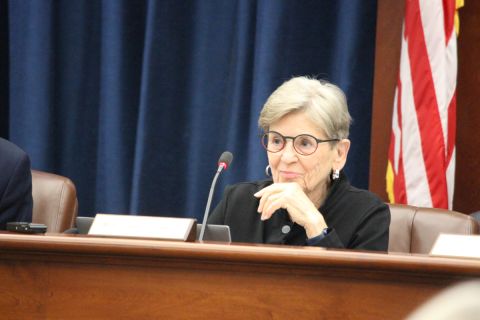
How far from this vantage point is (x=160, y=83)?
3.95 m

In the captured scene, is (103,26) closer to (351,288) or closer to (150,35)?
(150,35)

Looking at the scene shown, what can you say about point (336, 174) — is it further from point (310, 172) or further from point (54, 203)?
point (54, 203)

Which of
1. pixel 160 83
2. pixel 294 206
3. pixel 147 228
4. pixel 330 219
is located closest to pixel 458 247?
pixel 147 228

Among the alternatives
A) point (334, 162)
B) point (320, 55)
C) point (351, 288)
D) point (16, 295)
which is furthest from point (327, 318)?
point (320, 55)

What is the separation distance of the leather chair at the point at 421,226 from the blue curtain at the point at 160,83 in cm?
123

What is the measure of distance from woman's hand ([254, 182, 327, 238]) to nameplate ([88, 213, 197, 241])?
632mm

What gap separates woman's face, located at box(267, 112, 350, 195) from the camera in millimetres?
2410

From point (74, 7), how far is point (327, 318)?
3000 mm

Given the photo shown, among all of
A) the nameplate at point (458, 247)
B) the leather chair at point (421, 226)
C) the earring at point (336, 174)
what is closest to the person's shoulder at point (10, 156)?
the earring at point (336, 174)

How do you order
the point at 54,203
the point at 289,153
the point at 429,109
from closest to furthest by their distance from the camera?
the point at 289,153, the point at 54,203, the point at 429,109

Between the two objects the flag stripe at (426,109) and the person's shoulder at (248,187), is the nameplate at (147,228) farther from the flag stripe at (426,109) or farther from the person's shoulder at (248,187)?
the flag stripe at (426,109)

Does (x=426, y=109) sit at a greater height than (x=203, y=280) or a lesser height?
greater

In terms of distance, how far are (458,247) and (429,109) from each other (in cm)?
185

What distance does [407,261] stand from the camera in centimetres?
144
